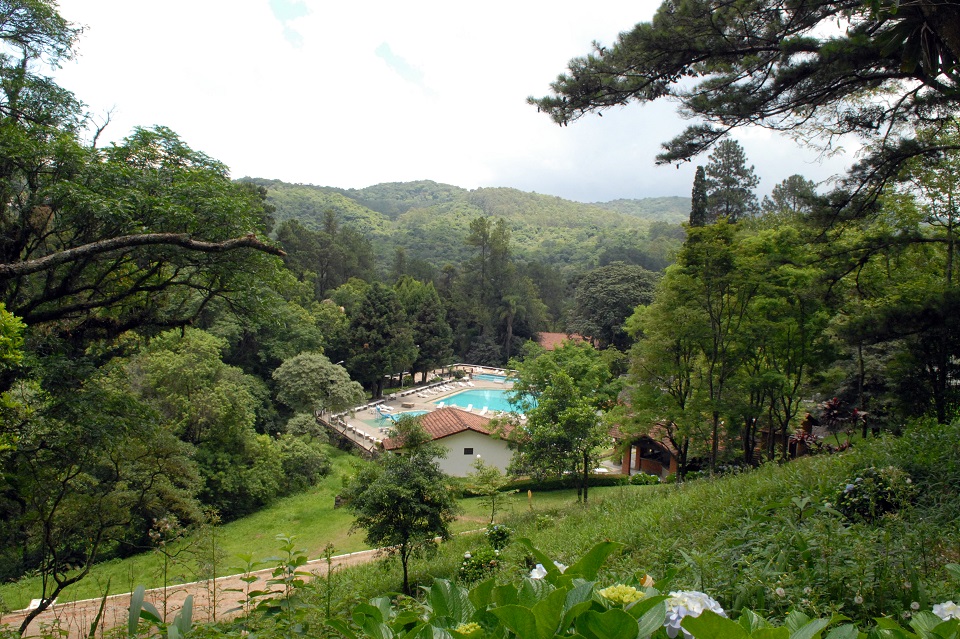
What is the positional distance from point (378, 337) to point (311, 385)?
6.79 m

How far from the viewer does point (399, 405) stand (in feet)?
93.5

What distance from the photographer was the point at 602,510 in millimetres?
8031

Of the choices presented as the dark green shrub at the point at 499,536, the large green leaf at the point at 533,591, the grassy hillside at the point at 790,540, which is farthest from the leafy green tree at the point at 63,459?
the large green leaf at the point at 533,591

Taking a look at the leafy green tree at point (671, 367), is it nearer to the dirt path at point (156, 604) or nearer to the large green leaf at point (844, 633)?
the dirt path at point (156, 604)

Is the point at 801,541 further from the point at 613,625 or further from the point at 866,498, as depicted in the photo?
the point at 613,625

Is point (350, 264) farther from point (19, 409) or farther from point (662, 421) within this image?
point (19, 409)

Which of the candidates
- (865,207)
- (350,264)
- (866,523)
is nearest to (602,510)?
(866,523)

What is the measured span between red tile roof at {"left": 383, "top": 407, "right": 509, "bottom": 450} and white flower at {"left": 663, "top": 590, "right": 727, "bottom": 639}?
55.4 feet

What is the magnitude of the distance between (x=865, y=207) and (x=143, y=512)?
47.7 feet

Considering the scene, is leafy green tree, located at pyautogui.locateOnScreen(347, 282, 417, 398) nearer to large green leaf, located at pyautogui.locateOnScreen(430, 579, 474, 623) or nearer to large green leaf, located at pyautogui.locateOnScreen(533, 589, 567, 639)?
large green leaf, located at pyautogui.locateOnScreen(430, 579, 474, 623)

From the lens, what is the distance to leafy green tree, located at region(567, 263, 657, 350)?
3422 cm

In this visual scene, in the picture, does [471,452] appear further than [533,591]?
Yes

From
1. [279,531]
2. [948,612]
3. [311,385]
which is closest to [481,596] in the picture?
[948,612]

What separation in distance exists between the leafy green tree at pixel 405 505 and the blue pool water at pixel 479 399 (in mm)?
20704
